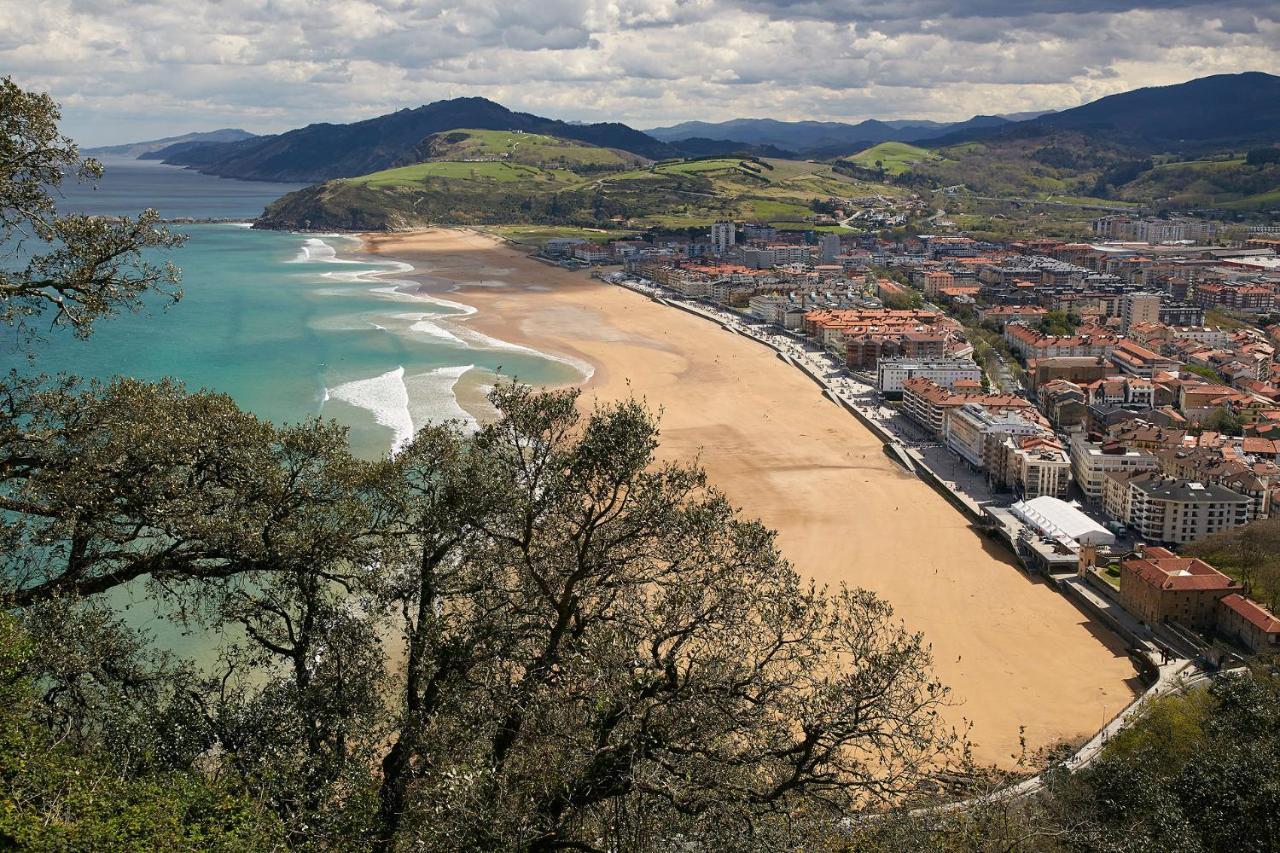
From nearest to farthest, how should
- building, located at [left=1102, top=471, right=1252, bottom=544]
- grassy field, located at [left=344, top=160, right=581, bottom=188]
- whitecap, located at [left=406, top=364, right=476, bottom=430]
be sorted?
1. building, located at [left=1102, top=471, right=1252, bottom=544]
2. whitecap, located at [left=406, top=364, right=476, bottom=430]
3. grassy field, located at [left=344, top=160, right=581, bottom=188]

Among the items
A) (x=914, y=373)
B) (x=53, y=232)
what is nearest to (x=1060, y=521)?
(x=914, y=373)

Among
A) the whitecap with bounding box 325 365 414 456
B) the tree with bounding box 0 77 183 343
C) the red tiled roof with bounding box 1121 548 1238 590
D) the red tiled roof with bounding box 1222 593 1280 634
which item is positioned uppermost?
the tree with bounding box 0 77 183 343

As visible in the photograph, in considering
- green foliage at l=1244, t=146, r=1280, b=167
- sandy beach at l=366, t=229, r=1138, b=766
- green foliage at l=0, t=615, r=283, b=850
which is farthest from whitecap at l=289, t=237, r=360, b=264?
green foliage at l=1244, t=146, r=1280, b=167

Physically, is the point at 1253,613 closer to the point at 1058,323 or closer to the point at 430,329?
the point at 1058,323

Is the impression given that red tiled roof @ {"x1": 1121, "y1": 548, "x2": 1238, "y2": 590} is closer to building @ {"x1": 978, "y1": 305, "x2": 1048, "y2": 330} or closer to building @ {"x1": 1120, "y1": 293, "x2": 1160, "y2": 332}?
building @ {"x1": 978, "y1": 305, "x2": 1048, "y2": 330}

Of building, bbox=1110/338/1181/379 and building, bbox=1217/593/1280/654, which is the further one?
building, bbox=1110/338/1181/379

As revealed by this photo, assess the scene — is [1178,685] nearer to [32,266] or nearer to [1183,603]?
[1183,603]
